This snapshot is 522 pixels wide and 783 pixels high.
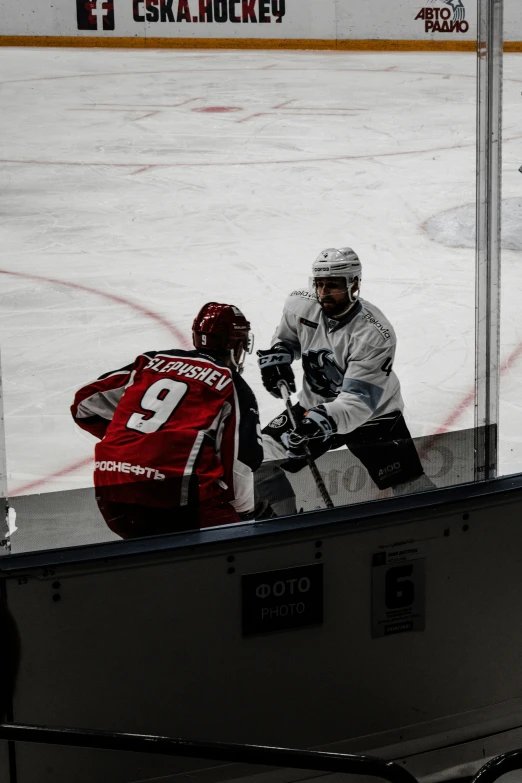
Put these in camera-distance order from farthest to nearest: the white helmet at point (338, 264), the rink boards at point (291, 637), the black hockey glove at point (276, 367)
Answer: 1. the black hockey glove at point (276, 367)
2. the white helmet at point (338, 264)
3. the rink boards at point (291, 637)

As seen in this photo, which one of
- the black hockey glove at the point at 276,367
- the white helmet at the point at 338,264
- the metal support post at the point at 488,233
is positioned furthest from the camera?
the black hockey glove at the point at 276,367

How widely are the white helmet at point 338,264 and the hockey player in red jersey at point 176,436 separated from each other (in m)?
0.24

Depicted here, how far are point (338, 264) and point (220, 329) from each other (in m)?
0.29

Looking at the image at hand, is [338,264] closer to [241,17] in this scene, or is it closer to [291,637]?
[241,17]

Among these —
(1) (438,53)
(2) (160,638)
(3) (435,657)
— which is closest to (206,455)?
(2) (160,638)

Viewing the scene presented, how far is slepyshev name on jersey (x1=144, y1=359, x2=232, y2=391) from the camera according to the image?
2209 millimetres

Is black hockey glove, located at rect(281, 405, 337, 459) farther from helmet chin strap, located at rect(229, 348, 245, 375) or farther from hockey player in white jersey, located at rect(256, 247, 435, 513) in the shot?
helmet chin strap, located at rect(229, 348, 245, 375)

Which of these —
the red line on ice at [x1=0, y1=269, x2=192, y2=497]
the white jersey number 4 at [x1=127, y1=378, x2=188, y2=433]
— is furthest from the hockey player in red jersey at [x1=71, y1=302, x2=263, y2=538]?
the red line on ice at [x1=0, y1=269, x2=192, y2=497]

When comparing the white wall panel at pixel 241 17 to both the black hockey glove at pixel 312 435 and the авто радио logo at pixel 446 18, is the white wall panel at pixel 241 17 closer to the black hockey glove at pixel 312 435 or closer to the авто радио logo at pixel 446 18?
the авто радио logo at pixel 446 18

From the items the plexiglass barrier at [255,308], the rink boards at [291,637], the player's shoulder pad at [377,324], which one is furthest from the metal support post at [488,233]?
the player's shoulder pad at [377,324]

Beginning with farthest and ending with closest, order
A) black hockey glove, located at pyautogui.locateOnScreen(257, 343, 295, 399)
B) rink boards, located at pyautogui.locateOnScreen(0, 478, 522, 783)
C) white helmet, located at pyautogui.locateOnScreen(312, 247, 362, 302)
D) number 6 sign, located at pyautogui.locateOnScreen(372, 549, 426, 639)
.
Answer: black hockey glove, located at pyautogui.locateOnScreen(257, 343, 295, 399) < white helmet, located at pyautogui.locateOnScreen(312, 247, 362, 302) < number 6 sign, located at pyautogui.locateOnScreen(372, 549, 426, 639) < rink boards, located at pyautogui.locateOnScreen(0, 478, 522, 783)

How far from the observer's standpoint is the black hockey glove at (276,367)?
Answer: 8.23ft

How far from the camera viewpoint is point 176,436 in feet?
7.06

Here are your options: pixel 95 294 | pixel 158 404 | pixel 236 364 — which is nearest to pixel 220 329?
pixel 236 364
